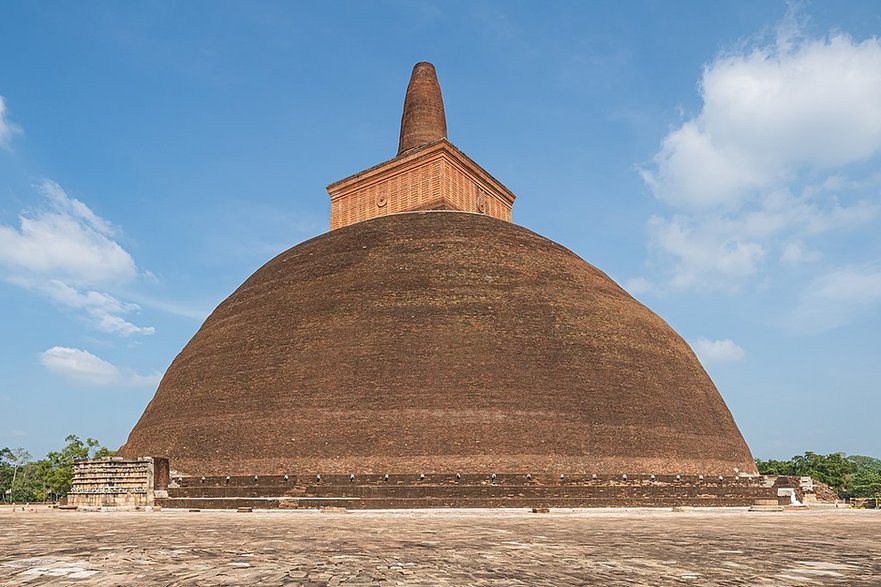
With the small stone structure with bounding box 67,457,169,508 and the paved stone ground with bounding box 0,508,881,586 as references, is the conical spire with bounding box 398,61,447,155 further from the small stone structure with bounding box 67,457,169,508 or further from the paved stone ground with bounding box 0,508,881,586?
the paved stone ground with bounding box 0,508,881,586

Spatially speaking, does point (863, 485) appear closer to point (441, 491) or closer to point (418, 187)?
point (418, 187)

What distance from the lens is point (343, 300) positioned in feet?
71.7

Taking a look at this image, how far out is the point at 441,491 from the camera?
17625 mm

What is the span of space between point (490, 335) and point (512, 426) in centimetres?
309

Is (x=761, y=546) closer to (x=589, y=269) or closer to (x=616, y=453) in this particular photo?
(x=616, y=453)

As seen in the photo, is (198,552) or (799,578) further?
(198,552)

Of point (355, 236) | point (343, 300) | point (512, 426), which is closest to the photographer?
point (512, 426)

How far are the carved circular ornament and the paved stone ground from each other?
2028 centimetres

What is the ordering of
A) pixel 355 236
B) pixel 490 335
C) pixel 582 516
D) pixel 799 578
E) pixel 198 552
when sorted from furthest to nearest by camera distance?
pixel 355 236 → pixel 490 335 → pixel 582 516 → pixel 198 552 → pixel 799 578

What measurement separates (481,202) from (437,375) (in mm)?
14775

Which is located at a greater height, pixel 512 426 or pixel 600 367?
pixel 600 367

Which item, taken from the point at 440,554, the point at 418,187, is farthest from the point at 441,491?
the point at 418,187

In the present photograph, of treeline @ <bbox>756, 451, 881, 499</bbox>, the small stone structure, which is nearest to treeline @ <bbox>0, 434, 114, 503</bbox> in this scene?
the small stone structure

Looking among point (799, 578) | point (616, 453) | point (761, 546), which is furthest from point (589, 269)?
point (799, 578)
